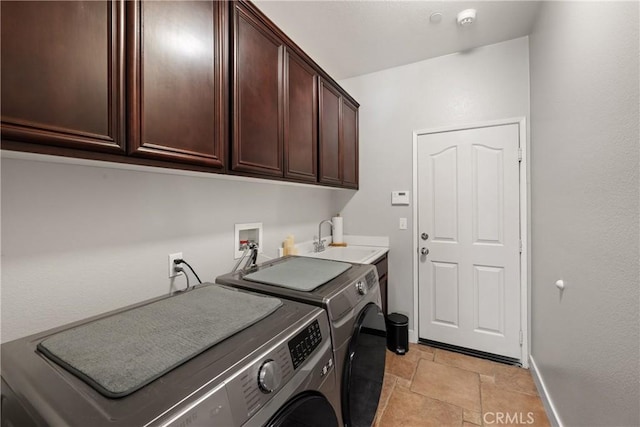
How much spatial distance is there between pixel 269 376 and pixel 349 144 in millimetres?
2183

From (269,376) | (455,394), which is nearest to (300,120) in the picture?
(269,376)

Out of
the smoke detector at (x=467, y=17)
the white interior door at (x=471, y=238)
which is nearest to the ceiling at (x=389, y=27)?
the smoke detector at (x=467, y=17)

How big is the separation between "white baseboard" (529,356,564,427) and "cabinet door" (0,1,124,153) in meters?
2.46

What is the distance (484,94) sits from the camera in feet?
7.34

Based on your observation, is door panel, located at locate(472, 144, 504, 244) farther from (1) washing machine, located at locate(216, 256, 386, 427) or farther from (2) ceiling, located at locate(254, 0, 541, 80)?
(1) washing machine, located at locate(216, 256, 386, 427)

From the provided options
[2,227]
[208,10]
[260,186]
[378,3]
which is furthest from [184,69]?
[378,3]

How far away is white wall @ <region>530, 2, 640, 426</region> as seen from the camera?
87cm

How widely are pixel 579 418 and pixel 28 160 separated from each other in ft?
8.08

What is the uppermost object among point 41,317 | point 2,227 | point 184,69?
point 184,69

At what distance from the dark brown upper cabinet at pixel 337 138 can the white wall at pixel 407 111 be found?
182mm

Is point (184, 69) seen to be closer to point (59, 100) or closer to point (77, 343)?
point (59, 100)

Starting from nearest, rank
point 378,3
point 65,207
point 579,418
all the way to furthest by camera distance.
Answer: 1. point 65,207
2. point 579,418
3. point 378,3

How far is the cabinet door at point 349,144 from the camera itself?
2.38 metres

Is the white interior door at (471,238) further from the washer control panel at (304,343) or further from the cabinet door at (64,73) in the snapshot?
the cabinet door at (64,73)
